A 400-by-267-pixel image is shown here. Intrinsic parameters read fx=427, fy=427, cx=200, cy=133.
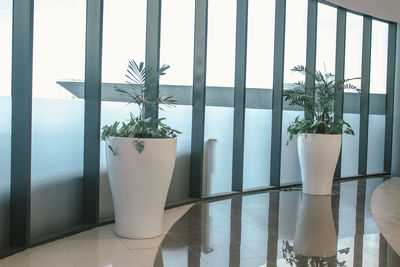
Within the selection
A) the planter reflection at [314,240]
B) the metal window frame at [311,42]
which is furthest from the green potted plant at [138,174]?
the metal window frame at [311,42]

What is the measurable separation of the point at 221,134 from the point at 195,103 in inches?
29.6

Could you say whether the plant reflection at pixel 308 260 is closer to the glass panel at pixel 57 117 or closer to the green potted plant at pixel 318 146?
the glass panel at pixel 57 117

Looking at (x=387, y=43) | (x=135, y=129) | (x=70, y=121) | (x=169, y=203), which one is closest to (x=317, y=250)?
(x=135, y=129)

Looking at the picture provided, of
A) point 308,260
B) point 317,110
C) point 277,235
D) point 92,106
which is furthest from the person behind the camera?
point 317,110

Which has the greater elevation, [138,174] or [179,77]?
[179,77]

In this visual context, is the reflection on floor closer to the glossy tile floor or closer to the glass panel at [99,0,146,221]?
the glossy tile floor

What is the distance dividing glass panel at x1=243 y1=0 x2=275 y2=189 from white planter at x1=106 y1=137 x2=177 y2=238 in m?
2.77

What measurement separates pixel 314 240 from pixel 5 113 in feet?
9.28

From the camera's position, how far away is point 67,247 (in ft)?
11.7

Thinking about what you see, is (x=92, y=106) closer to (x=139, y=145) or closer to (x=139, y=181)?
(x=139, y=145)

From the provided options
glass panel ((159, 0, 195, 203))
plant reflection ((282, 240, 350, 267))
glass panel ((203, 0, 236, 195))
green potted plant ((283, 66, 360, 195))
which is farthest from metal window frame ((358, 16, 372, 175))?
plant reflection ((282, 240, 350, 267))

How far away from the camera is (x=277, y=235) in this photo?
399cm

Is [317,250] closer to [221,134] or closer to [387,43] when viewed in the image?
[221,134]

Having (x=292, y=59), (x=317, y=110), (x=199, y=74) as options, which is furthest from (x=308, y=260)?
(x=292, y=59)
